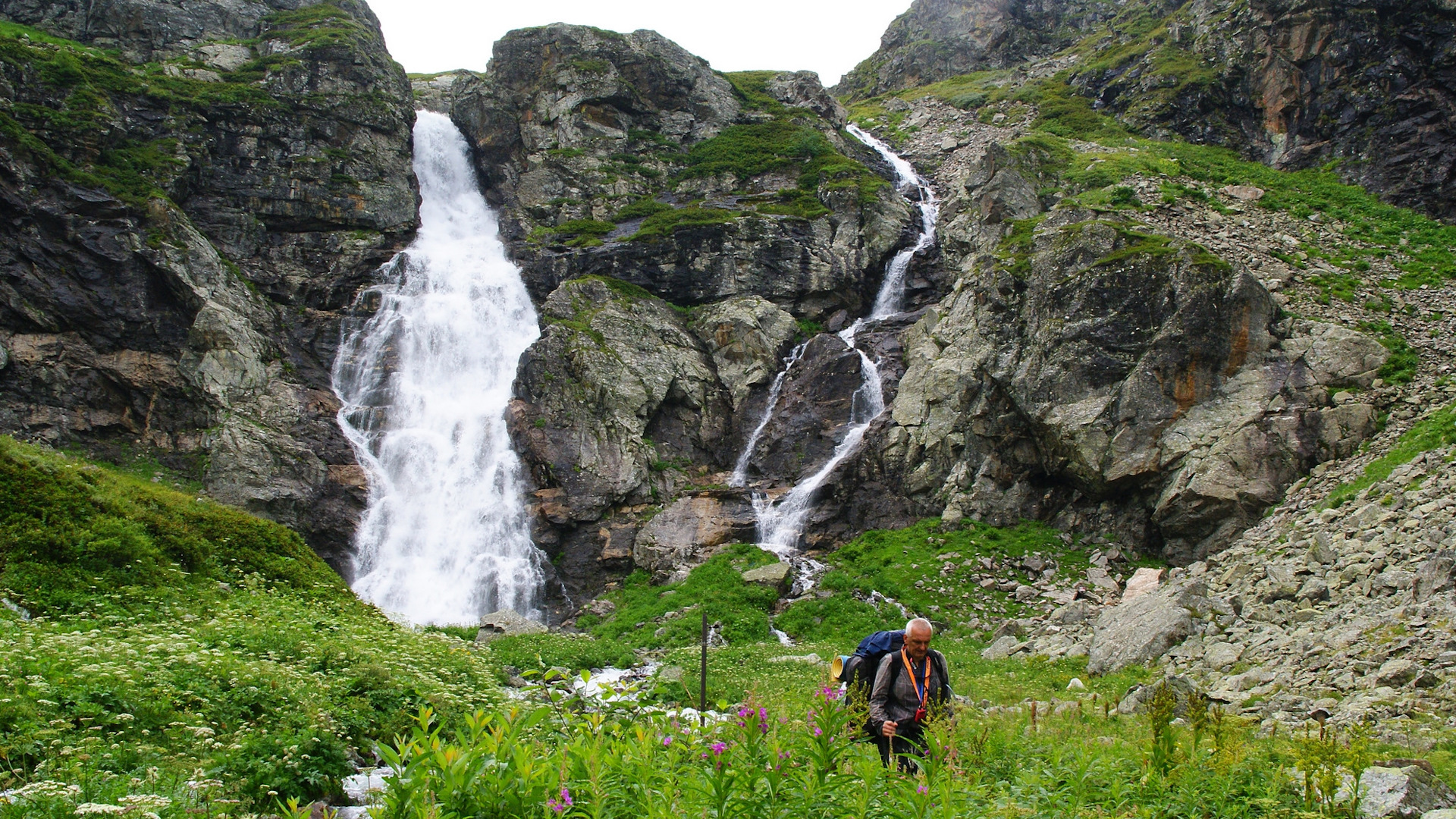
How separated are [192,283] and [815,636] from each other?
30.2m

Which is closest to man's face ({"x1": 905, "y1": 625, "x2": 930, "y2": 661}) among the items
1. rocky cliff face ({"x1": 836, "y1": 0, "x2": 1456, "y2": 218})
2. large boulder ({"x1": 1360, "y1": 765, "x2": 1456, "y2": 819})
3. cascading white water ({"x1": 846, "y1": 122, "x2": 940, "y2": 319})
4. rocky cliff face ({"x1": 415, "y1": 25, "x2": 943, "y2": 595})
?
large boulder ({"x1": 1360, "y1": 765, "x2": 1456, "y2": 819})

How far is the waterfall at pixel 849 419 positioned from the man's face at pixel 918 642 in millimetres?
20306

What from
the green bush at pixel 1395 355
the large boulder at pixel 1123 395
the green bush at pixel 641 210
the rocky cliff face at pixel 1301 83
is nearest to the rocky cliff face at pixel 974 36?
the rocky cliff face at pixel 1301 83

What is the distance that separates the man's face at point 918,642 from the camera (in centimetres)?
651

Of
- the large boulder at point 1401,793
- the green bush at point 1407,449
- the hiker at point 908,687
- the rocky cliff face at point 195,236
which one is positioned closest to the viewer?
the large boulder at point 1401,793

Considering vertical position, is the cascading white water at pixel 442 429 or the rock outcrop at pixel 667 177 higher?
the rock outcrop at pixel 667 177

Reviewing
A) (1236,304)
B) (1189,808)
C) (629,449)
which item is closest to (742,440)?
(629,449)

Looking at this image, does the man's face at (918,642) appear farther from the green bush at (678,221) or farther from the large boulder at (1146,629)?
the green bush at (678,221)

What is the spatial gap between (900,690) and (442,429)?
2887 cm

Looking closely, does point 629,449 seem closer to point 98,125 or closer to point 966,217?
point 966,217

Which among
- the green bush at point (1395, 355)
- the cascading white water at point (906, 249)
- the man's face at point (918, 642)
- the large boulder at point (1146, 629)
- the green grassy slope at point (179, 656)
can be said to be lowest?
the large boulder at point (1146, 629)

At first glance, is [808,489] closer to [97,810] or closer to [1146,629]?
[1146,629]

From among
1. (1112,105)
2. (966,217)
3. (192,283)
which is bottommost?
(192,283)

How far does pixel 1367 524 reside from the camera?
557 inches
